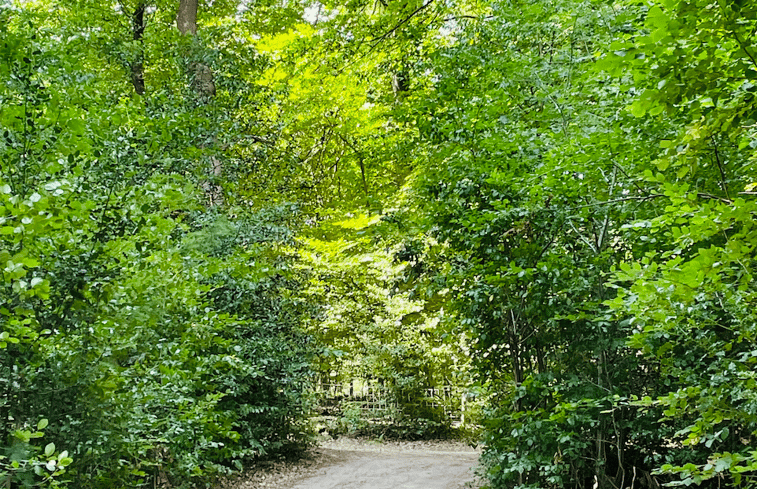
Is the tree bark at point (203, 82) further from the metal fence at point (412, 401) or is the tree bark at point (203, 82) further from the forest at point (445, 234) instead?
the metal fence at point (412, 401)

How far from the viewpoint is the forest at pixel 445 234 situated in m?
2.44

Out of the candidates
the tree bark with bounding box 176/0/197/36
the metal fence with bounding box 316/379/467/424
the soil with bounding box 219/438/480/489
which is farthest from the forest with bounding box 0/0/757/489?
the metal fence with bounding box 316/379/467/424

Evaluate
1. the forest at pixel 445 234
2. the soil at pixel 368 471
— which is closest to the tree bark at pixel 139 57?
the forest at pixel 445 234

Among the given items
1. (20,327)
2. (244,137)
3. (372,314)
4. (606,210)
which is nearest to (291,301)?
(244,137)

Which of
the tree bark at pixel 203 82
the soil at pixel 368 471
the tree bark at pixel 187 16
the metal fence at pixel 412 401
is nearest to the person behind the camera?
the tree bark at pixel 203 82

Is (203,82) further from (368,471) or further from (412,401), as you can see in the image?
(412,401)

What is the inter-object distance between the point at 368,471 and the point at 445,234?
529 cm

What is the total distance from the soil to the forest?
1.64ft

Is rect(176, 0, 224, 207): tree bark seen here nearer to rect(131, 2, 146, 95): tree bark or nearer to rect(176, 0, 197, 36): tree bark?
rect(176, 0, 197, 36): tree bark

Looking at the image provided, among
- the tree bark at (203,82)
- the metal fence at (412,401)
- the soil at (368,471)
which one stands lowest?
the soil at (368,471)

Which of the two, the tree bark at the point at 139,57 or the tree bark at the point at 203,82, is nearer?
the tree bark at the point at 203,82

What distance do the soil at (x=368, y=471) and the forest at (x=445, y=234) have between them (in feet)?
1.64

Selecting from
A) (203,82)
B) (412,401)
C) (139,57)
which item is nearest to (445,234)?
(203,82)

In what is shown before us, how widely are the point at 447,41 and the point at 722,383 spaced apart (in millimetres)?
7376
